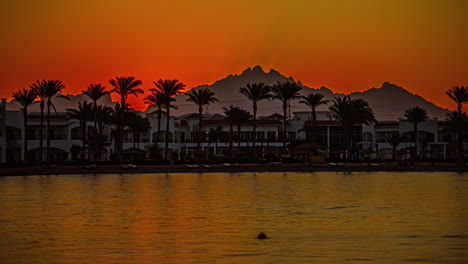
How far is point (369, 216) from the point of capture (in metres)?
33.9

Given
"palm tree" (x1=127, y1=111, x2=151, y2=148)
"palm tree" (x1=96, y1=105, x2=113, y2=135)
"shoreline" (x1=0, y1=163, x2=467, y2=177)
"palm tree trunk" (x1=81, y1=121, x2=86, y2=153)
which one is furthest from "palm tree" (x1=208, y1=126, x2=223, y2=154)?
"shoreline" (x1=0, y1=163, x2=467, y2=177)

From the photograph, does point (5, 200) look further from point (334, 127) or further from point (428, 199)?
point (334, 127)

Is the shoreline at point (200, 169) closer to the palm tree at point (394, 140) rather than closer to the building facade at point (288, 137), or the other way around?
the building facade at point (288, 137)

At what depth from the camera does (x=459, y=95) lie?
5113 inches

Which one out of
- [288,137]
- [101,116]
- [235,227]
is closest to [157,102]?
[101,116]

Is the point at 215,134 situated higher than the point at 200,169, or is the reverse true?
the point at 215,134

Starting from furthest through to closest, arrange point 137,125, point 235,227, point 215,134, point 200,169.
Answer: point 215,134 → point 137,125 → point 200,169 → point 235,227

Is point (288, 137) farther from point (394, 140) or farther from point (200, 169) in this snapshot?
point (200, 169)

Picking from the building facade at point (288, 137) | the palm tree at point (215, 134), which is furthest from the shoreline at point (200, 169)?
the palm tree at point (215, 134)

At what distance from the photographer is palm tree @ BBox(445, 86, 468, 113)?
129 metres

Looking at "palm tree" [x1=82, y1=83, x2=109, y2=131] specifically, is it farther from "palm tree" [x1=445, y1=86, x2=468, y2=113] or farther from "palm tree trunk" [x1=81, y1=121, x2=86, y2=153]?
"palm tree" [x1=445, y1=86, x2=468, y2=113]

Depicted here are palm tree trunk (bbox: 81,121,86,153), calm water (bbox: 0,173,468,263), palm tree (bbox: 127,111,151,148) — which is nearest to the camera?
calm water (bbox: 0,173,468,263)

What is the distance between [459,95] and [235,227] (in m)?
107

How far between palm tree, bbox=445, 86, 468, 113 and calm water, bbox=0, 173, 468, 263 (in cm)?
8201
